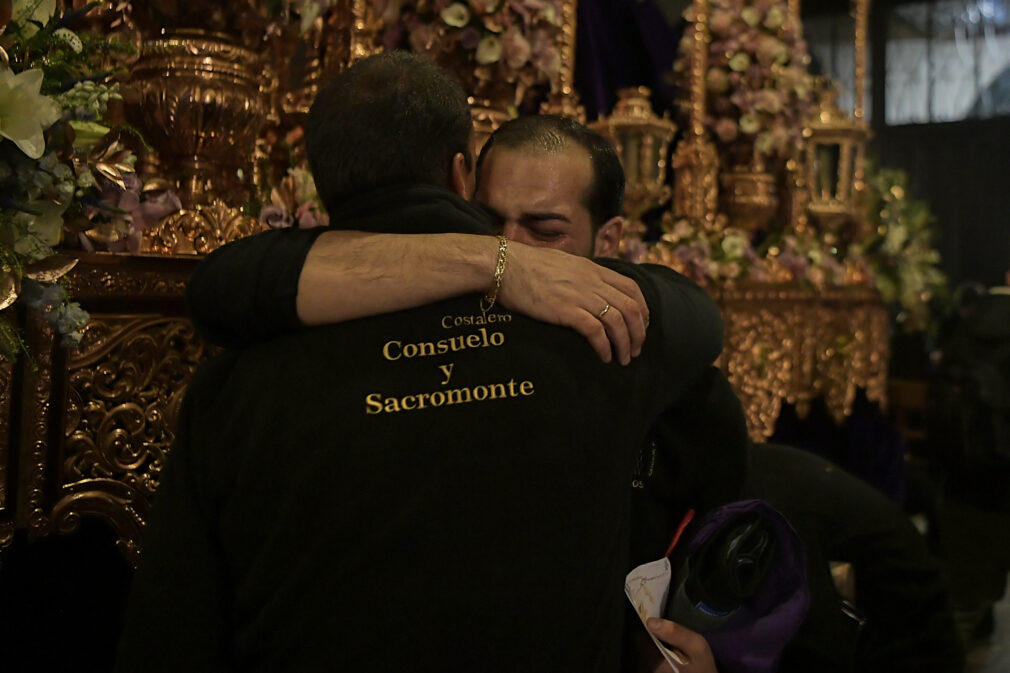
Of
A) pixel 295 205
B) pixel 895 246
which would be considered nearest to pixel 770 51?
pixel 895 246

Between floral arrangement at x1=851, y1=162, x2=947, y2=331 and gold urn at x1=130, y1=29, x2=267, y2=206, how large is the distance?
2.55 meters

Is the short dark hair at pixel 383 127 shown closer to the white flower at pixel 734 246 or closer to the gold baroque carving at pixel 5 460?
the gold baroque carving at pixel 5 460

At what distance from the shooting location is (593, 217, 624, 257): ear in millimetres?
1578

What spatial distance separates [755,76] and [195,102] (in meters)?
2.16

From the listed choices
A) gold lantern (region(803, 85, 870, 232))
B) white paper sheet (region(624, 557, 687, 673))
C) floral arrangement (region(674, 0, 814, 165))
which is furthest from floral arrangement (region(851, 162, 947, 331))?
white paper sheet (region(624, 557, 687, 673))

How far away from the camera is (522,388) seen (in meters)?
1.00

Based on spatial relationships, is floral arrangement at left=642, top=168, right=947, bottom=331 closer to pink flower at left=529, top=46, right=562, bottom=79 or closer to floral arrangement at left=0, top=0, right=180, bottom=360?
pink flower at left=529, top=46, right=562, bottom=79

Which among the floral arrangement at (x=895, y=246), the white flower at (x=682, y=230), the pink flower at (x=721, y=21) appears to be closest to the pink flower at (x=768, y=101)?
the pink flower at (x=721, y=21)

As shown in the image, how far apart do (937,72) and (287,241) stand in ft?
22.0

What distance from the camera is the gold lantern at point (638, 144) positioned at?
3.00m

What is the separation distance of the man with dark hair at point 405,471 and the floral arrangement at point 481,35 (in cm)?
142

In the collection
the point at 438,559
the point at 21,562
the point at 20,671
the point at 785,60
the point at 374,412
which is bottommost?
the point at 20,671

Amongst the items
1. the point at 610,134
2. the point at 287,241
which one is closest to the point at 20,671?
the point at 287,241

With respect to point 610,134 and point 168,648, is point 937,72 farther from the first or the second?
point 168,648
